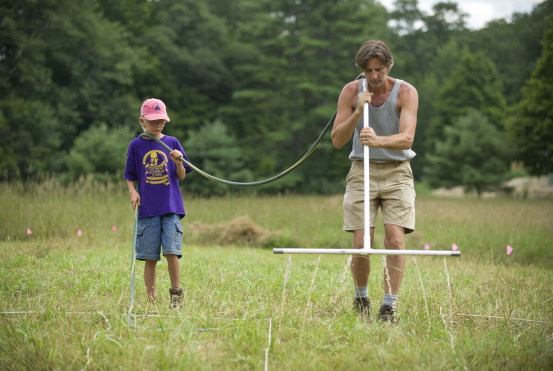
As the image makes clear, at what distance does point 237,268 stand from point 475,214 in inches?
308

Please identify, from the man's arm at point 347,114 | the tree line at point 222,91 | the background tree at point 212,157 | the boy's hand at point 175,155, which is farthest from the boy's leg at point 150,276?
the background tree at point 212,157

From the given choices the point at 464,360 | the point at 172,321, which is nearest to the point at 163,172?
the point at 172,321

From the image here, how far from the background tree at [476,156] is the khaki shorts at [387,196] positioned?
83.6 feet

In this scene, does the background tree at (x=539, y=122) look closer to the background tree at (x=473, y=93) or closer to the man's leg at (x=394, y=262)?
the background tree at (x=473, y=93)

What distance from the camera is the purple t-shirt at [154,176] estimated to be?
464 cm

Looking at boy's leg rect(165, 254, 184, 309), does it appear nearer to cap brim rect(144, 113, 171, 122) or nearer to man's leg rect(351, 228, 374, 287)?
cap brim rect(144, 113, 171, 122)

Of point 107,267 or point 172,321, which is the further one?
point 107,267

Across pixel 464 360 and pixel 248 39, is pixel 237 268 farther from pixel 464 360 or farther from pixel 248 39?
pixel 248 39

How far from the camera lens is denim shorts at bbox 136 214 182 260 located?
464 centimetres

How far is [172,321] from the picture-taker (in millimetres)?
3902

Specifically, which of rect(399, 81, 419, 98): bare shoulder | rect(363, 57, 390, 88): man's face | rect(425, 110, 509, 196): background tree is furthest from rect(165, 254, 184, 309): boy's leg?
rect(425, 110, 509, 196): background tree

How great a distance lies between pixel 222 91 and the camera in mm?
34344

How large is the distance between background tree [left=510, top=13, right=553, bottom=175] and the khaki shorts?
2165cm

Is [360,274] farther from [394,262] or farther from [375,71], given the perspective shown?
[375,71]
